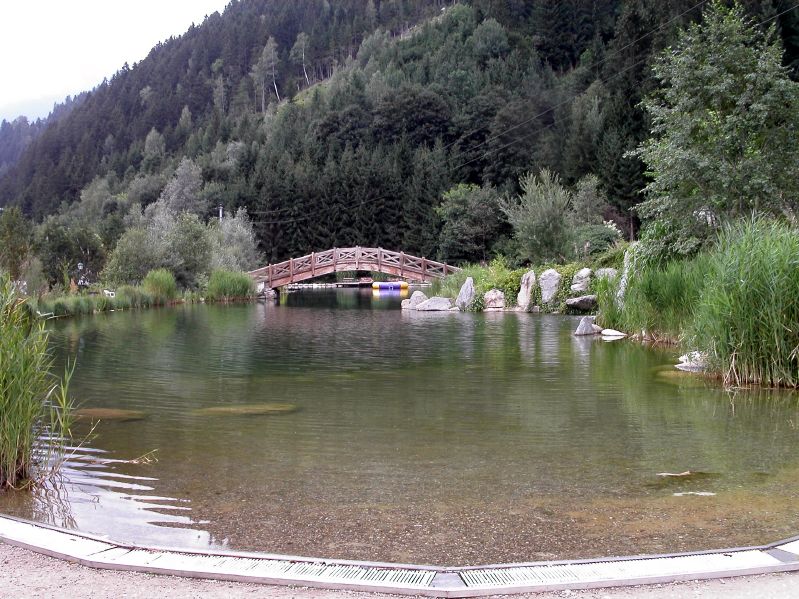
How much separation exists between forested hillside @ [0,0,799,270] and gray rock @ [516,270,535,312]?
14.2 m

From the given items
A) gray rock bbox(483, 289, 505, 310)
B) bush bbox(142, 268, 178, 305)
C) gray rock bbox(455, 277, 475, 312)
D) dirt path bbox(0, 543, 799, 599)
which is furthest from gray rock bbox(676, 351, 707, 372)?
bush bbox(142, 268, 178, 305)

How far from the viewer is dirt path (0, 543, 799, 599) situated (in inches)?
121

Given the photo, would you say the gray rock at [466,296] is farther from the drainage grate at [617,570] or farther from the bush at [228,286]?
the drainage grate at [617,570]

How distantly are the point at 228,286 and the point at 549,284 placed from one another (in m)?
16.7

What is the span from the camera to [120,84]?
122 metres

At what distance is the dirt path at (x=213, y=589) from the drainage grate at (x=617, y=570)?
0.09 m

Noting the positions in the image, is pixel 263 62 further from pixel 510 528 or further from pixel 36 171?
pixel 510 528

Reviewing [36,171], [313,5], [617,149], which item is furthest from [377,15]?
[617,149]

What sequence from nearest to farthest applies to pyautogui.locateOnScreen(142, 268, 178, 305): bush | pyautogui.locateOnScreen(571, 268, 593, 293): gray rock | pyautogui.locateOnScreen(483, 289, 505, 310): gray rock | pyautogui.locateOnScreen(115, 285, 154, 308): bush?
pyautogui.locateOnScreen(571, 268, 593, 293): gray rock
pyautogui.locateOnScreen(483, 289, 505, 310): gray rock
pyautogui.locateOnScreen(115, 285, 154, 308): bush
pyautogui.locateOnScreen(142, 268, 178, 305): bush

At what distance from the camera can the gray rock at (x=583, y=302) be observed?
22625mm

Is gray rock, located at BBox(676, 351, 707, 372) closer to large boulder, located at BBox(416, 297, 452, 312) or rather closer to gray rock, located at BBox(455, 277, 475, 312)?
gray rock, located at BBox(455, 277, 475, 312)

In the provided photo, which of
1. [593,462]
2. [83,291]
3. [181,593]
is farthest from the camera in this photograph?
[83,291]

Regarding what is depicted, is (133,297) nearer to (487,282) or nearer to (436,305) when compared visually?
(436,305)

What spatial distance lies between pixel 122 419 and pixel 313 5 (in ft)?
437
